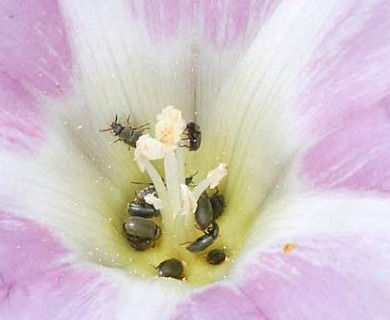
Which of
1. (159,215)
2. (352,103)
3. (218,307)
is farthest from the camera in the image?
(159,215)

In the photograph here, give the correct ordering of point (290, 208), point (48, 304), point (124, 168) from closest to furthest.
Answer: point (48, 304) → point (290, 208) → point (124, 168)

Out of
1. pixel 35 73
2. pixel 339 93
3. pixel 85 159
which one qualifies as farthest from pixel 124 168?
pixel 339 93

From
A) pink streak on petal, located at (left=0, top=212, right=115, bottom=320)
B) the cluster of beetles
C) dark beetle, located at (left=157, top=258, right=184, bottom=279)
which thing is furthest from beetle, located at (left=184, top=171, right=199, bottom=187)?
pink streak on petal, located at (left=0, top=212, right=115, bottom=320)

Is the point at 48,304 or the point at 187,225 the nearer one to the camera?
the point at 48,304

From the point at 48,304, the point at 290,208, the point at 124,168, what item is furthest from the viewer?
the point at 124,168

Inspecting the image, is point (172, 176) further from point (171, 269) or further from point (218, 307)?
point (218, 307)

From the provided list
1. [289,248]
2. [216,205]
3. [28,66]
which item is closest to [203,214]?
[216,205]

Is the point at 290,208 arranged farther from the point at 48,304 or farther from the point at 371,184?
the point at 48,304

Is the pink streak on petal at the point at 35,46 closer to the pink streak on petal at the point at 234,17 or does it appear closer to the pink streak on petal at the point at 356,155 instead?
the pink streak on petal at the point at 234,17
